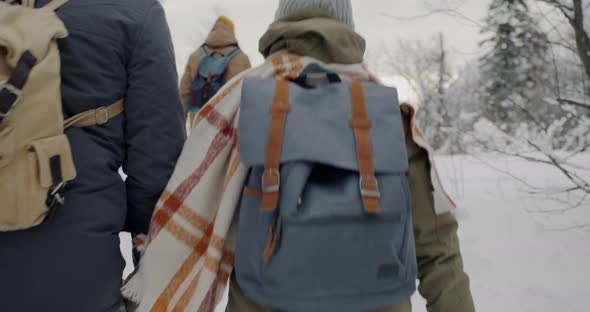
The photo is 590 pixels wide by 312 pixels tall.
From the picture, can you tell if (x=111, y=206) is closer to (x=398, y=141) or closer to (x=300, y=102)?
(x=300, y=102)

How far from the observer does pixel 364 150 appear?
1.04 m

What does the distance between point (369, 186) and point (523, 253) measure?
308 centimetres

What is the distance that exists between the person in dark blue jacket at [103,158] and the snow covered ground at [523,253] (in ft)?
6.98

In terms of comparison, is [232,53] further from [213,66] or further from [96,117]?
[96,117]

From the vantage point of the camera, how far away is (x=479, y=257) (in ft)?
11.2

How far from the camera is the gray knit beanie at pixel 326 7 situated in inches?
54.1

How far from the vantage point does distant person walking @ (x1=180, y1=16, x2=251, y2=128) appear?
13.9 ft

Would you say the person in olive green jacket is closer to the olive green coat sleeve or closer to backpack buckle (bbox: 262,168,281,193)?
the olive green coat sleeve

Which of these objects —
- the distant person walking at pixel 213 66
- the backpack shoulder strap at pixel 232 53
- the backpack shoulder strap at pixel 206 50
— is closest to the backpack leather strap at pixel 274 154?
the distant person walking at pixel 213 66

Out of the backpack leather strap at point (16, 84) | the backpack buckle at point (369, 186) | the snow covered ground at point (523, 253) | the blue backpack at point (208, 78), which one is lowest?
the snow covered ground at point (523, 253)

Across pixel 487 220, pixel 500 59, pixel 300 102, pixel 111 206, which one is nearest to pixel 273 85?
pixel 300 102

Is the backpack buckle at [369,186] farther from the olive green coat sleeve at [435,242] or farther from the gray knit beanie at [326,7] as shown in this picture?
the gray knit beanie at [326,7]

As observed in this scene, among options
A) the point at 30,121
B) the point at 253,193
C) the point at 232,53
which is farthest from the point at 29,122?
the point at 232,53

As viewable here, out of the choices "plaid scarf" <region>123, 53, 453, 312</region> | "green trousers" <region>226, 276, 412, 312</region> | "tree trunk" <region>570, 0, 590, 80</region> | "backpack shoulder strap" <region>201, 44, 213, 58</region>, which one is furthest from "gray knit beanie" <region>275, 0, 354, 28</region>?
"backpack shoulder strap" <region>201, 44, 213, 58</region>
